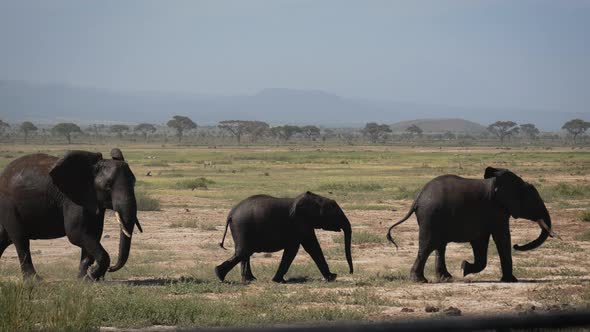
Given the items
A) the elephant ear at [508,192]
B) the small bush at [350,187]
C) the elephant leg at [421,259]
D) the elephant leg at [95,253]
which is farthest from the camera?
the small bush at [350,187]

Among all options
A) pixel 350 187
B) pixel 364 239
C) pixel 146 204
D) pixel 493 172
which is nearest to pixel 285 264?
pixel 493 172

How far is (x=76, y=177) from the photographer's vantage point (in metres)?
13.8

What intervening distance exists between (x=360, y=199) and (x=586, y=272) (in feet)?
64.2

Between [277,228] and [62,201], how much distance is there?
3.69 metres

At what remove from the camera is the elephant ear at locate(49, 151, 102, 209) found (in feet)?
44.5

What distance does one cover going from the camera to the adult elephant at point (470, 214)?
14.2 metres

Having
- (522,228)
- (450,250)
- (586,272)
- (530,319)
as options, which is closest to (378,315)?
(586,272)

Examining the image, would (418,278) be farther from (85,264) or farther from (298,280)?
(85,264)

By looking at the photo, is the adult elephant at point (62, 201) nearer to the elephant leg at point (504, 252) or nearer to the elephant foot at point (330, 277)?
the elephant foot at point (330, 277)

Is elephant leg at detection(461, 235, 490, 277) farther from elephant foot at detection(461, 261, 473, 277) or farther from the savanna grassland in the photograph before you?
the savanna grassland

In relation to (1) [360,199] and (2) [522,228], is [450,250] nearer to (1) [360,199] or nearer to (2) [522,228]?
(2) [522,228]

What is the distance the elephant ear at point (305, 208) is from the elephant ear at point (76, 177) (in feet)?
11.4

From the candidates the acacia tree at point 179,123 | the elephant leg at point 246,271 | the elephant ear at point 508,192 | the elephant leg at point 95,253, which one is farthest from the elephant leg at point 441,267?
the acacia tree at point 179,123

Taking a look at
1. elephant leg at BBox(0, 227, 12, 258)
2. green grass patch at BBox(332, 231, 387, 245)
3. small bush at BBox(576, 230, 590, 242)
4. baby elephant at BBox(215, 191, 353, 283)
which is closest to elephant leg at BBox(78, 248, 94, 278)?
elephant leg at BBox(0, 227, 12, 258)
